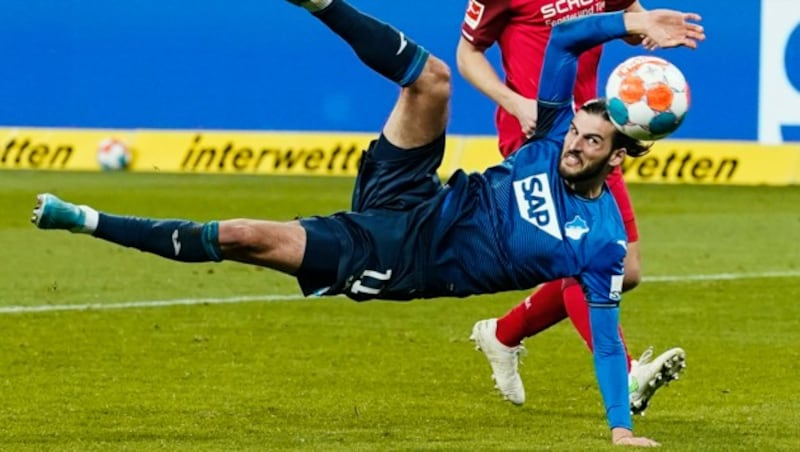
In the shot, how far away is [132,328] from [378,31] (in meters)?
4.74

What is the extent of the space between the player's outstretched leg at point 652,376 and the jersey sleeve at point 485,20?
191 centimetres

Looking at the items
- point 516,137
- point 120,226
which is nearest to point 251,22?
point 516,137

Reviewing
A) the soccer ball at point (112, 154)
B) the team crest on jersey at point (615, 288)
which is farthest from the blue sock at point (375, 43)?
the soccer ball at point (112, 154)

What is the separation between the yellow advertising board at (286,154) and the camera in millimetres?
24922

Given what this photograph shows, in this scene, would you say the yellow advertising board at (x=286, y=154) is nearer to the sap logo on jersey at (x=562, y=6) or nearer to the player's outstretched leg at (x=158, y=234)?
the sap logo on jersey at (x=562, y=6)

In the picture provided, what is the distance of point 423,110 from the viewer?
822cm

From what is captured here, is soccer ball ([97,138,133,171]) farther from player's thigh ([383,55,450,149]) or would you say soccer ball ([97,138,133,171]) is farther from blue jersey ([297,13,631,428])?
player's thigh ([383,55,450,149])

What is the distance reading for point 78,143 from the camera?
88.7 feet

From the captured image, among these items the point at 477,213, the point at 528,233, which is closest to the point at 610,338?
the point at 528,233

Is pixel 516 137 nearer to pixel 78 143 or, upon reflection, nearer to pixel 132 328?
pixel 132 328

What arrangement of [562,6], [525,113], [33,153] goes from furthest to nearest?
[33,153]
[562,6]
[525,113]

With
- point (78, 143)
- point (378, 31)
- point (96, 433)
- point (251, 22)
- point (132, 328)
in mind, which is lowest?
point (78, 143)

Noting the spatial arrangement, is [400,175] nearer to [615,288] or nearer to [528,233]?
[528,233]

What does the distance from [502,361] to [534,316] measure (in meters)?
0.28
